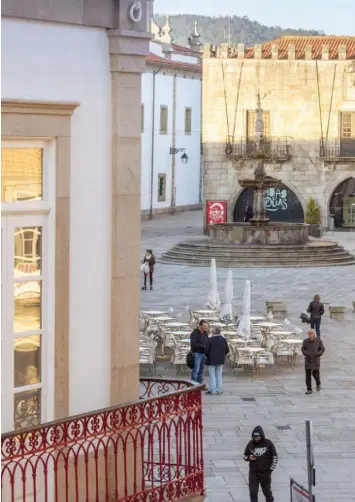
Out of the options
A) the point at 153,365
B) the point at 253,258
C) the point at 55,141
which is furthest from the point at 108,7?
the point at 253,258

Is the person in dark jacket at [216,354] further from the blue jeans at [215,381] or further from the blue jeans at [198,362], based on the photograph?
the blue jeans at [198,362]

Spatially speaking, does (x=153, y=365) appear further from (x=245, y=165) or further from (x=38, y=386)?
(x=245, y=165)

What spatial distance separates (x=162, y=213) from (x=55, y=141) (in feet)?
196

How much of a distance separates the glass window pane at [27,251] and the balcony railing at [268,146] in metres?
46.6

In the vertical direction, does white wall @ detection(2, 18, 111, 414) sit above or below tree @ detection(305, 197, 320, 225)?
below

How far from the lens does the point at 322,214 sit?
55906 mm

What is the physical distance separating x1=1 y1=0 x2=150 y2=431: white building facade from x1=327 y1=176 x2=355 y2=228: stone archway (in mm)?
49230

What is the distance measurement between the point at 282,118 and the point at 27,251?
47.4 m

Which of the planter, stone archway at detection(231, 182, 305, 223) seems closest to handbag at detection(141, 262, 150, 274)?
the planter

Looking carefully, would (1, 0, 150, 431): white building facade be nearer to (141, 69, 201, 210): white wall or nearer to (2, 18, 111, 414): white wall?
(2, 18, 111, 414): white wall

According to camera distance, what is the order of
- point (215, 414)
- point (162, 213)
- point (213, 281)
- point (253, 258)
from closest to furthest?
point (215, 414) < point (213, 281) < point (253, 258) < point (162, 213)

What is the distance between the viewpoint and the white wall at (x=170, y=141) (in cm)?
6581

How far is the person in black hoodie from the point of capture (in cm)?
1277

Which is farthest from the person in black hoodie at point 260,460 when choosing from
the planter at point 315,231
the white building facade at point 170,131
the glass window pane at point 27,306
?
the white building facade at point 170,131
